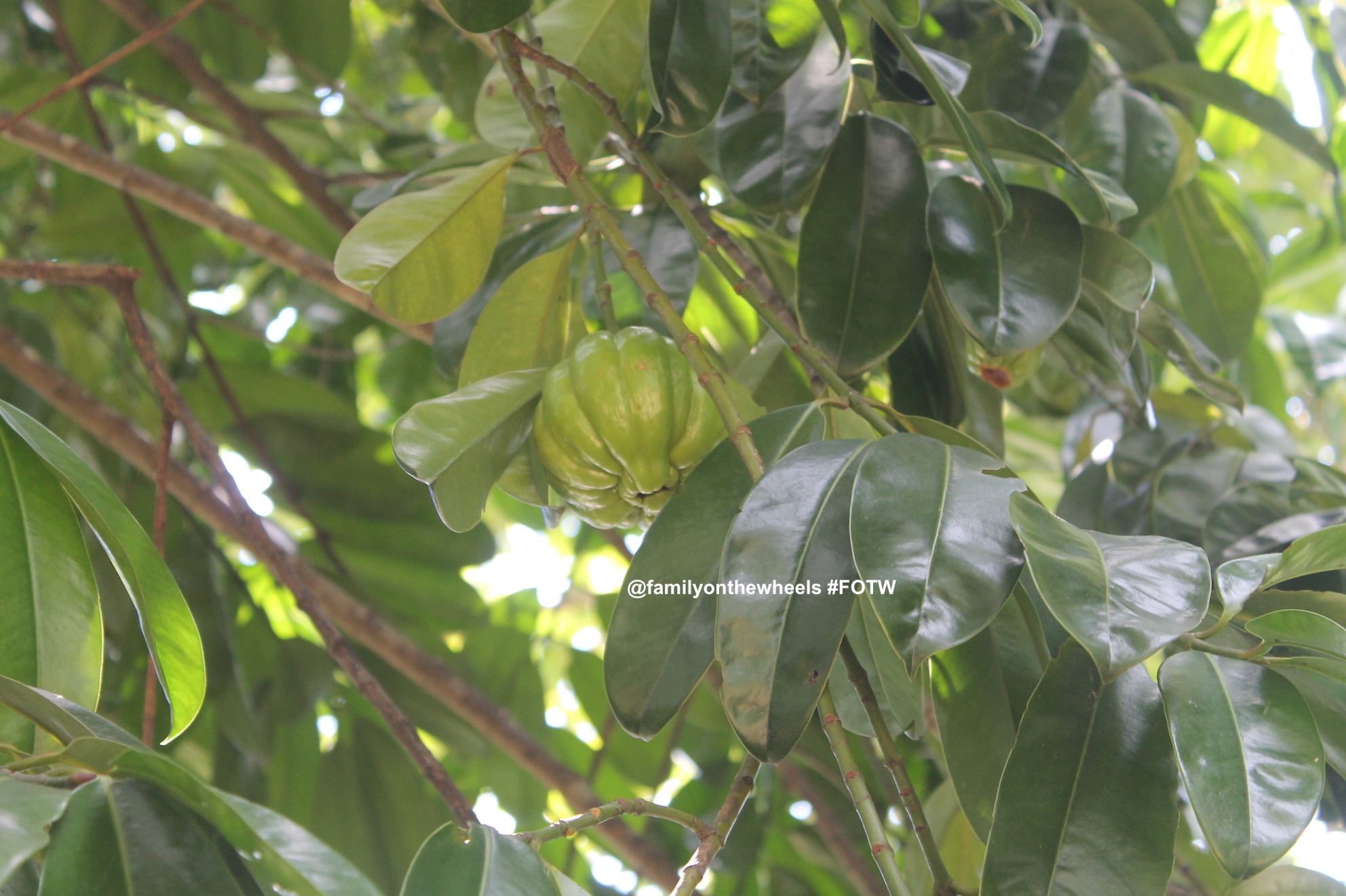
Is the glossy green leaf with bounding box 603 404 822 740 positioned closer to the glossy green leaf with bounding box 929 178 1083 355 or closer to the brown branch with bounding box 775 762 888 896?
the glossy green leaf with bounding box 929 178 1083 355

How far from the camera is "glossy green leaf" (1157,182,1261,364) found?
4.41 feet

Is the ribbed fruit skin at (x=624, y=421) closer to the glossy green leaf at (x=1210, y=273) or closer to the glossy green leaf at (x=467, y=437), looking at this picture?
the glossy green leaf at (x=467, y=437)

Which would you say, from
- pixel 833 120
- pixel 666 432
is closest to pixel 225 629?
pixel 666 432

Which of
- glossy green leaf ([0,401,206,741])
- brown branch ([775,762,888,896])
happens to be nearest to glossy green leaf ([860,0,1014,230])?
glossy green leaf ([0,401,206,741])

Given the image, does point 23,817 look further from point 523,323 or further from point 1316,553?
point 1316,553

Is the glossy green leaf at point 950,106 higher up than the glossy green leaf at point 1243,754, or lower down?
higher up

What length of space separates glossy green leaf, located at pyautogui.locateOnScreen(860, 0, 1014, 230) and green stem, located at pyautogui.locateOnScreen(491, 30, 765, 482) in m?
0.22

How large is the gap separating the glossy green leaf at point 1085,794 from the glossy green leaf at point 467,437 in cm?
37

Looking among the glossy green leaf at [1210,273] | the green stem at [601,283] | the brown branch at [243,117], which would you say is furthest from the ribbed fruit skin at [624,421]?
the glossy green leaf at [1210,273]

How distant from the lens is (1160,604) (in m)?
0.49

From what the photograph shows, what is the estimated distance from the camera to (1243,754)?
0.52 meters

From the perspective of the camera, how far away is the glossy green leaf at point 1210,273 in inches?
52.9

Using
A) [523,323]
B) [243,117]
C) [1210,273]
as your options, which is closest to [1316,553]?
[523,323]

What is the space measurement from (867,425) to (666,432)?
15cm
